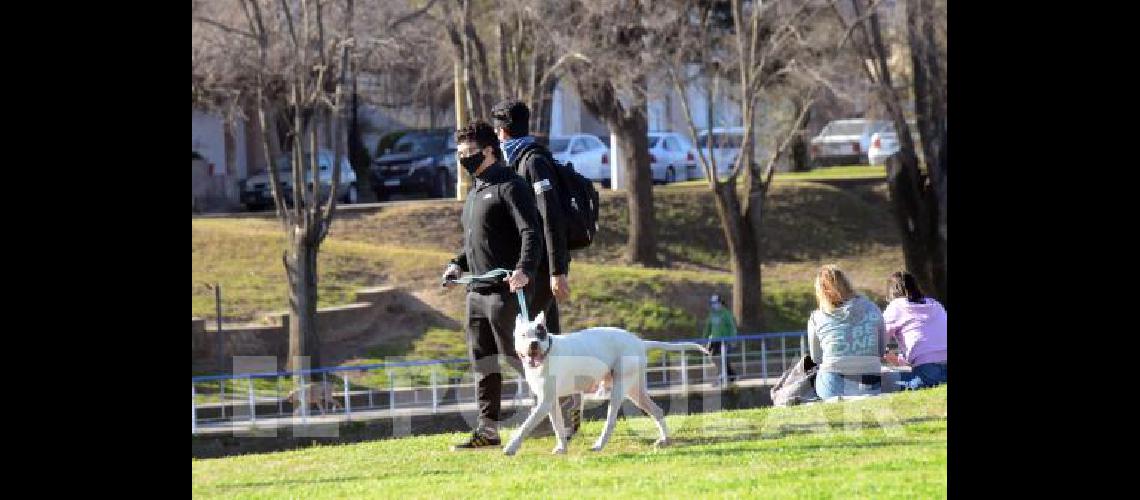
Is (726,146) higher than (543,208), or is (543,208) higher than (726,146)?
(726,146)

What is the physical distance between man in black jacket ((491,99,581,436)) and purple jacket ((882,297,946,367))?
3098 millimetres

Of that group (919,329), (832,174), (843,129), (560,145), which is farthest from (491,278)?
(843,129)

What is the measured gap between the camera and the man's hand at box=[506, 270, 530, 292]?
927 centimetres

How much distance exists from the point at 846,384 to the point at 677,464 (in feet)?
10.3

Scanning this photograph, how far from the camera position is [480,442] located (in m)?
9.87

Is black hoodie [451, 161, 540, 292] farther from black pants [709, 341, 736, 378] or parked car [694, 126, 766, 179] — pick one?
parked car [694, 126, 766, 179]

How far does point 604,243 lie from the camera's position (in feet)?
111

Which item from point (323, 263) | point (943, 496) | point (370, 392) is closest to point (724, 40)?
point (323, 263)

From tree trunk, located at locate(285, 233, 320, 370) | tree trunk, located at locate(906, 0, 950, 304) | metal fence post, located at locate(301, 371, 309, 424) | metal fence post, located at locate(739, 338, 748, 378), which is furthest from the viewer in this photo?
tree trunk, located at locate(906, 0, 950, 304)

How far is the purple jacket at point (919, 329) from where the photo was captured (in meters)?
12.4

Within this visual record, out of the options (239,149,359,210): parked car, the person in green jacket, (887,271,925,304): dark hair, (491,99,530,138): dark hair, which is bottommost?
the person in green jacket

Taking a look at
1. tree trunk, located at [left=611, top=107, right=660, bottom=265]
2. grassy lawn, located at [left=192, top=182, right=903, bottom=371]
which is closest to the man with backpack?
grassy lawn, located at [left=192, top=182, right=903, bottom=371]

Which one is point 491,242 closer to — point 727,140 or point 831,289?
point 831,289
